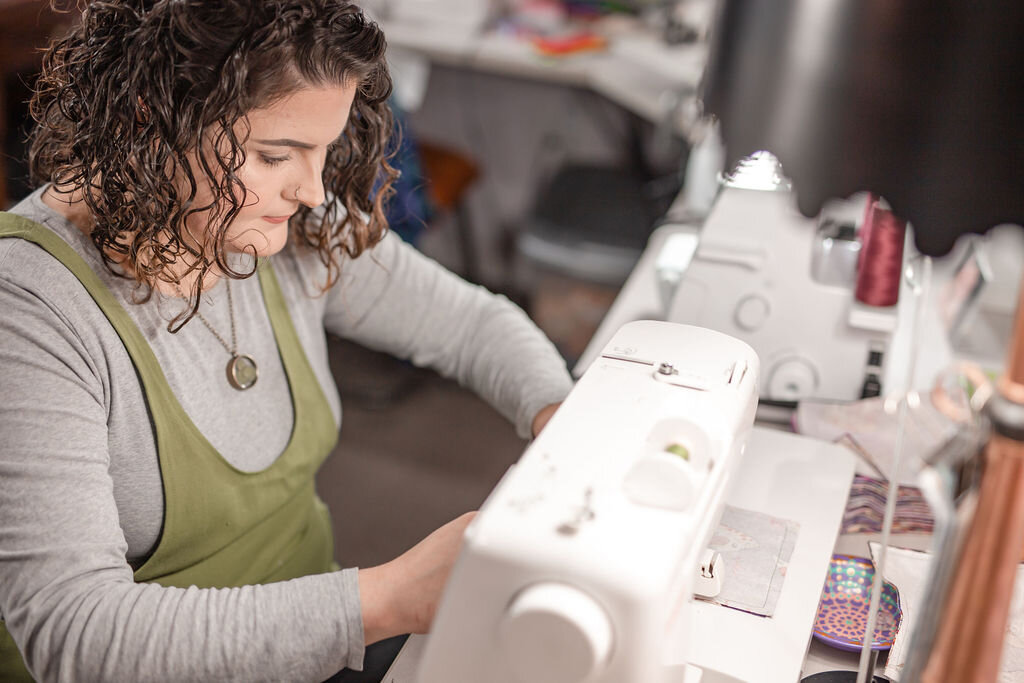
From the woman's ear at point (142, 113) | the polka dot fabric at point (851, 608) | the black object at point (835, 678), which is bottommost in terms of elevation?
the black object at point (835, 678)

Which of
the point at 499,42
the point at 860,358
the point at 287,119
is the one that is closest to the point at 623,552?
the point at 287,119

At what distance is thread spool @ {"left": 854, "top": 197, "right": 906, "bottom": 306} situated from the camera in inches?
46.9

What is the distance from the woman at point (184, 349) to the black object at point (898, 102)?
435 millimetres

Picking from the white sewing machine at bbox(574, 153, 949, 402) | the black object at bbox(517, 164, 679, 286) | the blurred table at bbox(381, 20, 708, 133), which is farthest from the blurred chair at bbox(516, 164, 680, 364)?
the white sewing machine at bbox(574, 153, 949, 402)

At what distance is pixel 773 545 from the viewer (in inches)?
39.1

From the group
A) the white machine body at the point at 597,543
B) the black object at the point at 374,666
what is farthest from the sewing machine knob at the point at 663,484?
the black object at the point at 374,666

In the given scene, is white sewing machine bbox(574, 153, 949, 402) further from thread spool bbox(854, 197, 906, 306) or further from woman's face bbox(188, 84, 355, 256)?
woman's face bbox(188, 84, 355, 256)

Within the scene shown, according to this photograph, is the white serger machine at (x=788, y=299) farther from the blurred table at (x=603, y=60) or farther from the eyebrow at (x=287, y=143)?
the blurred table at (x=603, y=60)

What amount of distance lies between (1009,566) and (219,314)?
82 cm

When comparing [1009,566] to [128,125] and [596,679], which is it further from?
[128,125]

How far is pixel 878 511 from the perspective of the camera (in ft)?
3.64

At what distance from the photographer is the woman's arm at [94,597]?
2.58 feet

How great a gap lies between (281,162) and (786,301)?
674mm

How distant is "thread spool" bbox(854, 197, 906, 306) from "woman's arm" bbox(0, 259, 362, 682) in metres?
0.76
